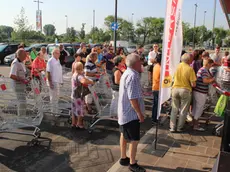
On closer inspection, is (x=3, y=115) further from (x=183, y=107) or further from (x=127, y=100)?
(x=183, y=107)

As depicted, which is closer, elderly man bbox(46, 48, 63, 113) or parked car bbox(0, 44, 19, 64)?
elderly man bbox(46, 48, 63, 113)

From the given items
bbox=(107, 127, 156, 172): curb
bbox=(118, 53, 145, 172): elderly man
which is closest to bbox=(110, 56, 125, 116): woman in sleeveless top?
bbox=(107, 127, 156, 172): curb

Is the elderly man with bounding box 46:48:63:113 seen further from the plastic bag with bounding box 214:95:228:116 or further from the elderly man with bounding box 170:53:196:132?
the plastic bag with bounding box 214:95:228:116

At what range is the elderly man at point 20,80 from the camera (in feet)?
16.4

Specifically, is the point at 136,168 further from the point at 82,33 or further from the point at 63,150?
the point at 82,33

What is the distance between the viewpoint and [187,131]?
5914 mm

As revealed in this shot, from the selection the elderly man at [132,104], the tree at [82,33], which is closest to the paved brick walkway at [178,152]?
the elderly man at [132,104]

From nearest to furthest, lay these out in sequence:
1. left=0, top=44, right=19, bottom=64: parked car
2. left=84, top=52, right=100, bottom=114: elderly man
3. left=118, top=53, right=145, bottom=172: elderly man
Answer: left=118, top=53, right=145, bottom=172: elderly man < left=84, top=52, right=100, bottom=114: elderly man < left=0, top=44, right=19, bottom=64: parked car

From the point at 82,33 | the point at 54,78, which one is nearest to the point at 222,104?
the point at 54,78

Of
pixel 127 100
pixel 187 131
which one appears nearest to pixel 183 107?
pixel 187 131

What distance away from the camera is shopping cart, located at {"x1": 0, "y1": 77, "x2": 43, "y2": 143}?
15.7 feet

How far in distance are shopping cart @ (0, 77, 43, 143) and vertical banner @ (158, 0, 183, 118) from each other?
2522 mm

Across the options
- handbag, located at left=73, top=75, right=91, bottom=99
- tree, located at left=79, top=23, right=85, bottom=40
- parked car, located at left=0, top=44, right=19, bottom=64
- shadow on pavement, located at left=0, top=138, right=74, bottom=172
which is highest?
tree, located at left=79, top=23, right=85, bottom=40

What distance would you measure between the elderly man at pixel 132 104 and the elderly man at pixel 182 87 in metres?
1.95
